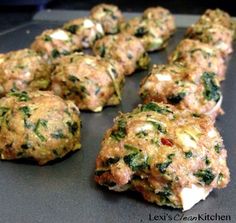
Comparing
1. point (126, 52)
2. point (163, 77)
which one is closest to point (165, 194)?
point (163, 77)

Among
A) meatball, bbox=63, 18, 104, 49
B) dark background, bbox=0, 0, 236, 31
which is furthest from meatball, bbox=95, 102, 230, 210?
dark background, bbox=0, 0, 236, 31

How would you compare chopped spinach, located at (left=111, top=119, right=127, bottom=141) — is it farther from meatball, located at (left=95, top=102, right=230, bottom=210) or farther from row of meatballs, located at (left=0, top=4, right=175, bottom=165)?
row of meatballs, located at (left=0, top=4, right=175, bottom=165)

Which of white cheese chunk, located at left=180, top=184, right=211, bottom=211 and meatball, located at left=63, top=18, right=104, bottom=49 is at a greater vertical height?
white cheese chunk, located at left=180, top=184, right=211, bottom=211

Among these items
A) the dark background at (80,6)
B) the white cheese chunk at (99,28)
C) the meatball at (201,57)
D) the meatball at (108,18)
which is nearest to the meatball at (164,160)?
the meatball at (201,57)

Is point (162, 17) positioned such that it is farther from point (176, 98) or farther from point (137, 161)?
point (137, 161)

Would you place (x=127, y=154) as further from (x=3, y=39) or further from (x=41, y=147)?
(x=3, y=39)

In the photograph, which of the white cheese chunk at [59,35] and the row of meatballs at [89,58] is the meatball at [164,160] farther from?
the white cheese chunk at [59,35]
